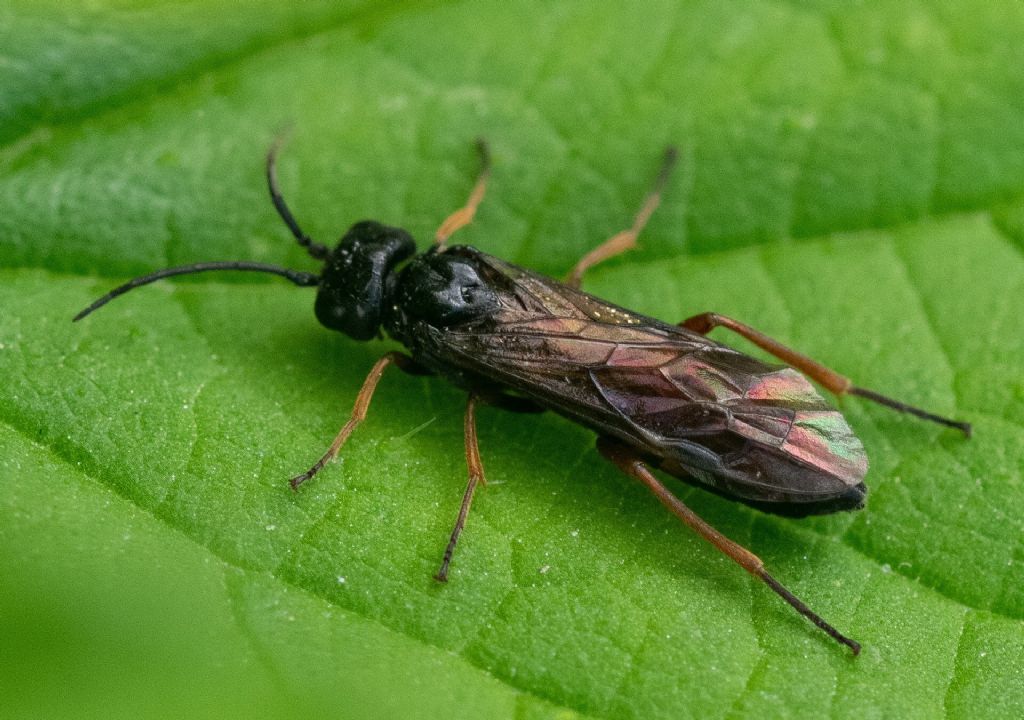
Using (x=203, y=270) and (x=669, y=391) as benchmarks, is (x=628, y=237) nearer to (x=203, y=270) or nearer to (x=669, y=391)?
(x=669, y=391)

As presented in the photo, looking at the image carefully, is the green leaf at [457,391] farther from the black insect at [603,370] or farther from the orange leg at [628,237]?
the black insect at [603,370]

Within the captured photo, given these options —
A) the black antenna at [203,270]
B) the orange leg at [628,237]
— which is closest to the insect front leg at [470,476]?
the orange leg at [628,237]

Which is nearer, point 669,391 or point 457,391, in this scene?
point 669,391

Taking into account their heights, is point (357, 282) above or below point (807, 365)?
above

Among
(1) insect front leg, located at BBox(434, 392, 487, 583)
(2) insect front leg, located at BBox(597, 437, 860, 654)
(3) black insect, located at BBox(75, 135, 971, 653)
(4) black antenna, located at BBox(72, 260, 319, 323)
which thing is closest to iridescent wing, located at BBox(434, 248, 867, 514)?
(3) black insect, located at BBox(75, 135, 971, 653)

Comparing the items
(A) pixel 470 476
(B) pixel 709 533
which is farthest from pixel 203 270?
(B) pixel 709 533

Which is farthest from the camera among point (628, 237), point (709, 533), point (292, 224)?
point (628, 237)
